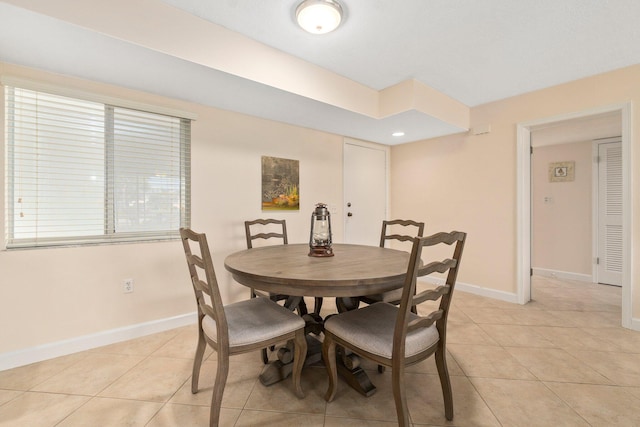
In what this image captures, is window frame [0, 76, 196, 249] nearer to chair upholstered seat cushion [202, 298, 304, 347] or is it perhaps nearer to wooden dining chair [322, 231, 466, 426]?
chair upholstered seat cushion [202, 298, 304, 347]

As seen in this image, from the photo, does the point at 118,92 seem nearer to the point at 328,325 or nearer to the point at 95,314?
the point at 95,314

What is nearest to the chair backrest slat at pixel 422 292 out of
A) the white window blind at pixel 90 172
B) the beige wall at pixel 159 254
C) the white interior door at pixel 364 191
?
the beige wall at pixel 159 254

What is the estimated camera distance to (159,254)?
232 cm

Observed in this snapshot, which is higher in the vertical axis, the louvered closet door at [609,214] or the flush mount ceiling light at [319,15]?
the flush mount ceiling light at [319,15]

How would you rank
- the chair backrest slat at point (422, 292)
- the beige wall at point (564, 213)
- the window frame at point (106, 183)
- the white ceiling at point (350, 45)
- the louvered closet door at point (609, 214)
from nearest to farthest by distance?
the chair backrest slat at point (422, 292), the white ceiling at point (350, 45), the window frame at point (106, 183), the louvered closet door at point (609, 214), the beige wall at point (564, 213)

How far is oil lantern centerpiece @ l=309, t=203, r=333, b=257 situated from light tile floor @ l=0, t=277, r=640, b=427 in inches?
30.3

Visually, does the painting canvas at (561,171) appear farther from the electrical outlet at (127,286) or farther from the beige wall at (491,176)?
the electrical outlet at (127,286)

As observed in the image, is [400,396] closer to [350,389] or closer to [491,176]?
[350,389]

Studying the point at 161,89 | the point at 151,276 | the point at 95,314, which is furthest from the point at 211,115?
the point at 95,314

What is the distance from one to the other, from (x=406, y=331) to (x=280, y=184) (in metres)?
2.21

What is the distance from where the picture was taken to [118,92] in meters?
2.12

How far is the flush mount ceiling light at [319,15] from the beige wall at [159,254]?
4.26 feet

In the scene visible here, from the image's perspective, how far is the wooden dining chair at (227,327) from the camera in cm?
123

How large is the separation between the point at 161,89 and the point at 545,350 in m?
3.61
